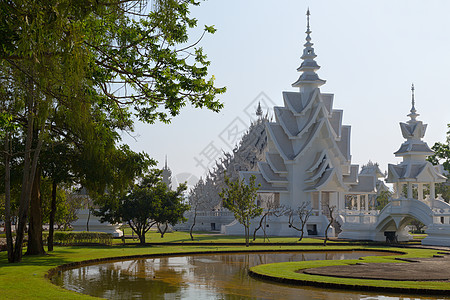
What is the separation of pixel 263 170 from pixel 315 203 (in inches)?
222

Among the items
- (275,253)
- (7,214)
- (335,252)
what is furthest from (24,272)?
(335,252)

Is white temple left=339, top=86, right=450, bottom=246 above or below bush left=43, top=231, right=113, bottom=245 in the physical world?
above

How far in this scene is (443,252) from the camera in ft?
86.3

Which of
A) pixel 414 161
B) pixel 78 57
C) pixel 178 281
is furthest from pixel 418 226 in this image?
pixel 78 57

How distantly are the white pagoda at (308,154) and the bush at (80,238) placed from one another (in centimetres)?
1767

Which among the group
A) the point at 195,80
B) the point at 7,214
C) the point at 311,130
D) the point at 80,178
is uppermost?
the point at 311,130

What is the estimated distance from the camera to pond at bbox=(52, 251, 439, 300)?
13.6 metres

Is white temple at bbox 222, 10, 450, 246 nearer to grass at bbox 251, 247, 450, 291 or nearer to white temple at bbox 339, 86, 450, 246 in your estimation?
white temple at bbox 339, 86, 450, 246

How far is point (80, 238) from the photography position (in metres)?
30.8

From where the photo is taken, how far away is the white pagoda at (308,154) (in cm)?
4900

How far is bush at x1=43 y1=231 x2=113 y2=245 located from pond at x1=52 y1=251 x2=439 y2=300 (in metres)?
9.01

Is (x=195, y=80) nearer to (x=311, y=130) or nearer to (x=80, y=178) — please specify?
(x=80, y=178)

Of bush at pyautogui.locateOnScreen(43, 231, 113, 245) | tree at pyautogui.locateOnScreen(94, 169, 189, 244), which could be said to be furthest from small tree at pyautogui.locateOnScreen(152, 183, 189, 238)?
bush at pyautogui.locateOnScreen(43, 231, 113, 245)

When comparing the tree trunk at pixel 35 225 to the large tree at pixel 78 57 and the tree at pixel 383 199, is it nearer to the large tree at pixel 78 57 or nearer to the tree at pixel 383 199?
the large tree at pixel 78 57
